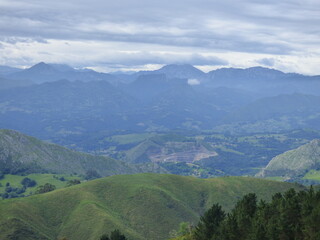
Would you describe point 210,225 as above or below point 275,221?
below

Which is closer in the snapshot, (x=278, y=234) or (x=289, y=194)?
(x=278, y=234)

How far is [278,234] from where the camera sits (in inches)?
4070

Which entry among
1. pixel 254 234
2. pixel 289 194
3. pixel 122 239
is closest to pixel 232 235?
pixel 254 234

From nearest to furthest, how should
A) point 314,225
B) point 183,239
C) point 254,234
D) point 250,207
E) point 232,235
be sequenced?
point 314,225 < point 254,234 < point 232,235 < point 250,207 < point 183,239

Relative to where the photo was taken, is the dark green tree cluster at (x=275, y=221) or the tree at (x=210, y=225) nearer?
the dark green tree cluster at (x=275, y=221)

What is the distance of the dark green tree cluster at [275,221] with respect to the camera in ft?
333

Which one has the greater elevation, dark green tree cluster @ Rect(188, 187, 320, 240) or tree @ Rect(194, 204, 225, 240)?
dark green tree cluster @ Rect(188, 187, 320, 240)

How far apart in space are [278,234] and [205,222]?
31.5 meters

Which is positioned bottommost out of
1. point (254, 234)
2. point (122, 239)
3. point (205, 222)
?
point (122, 239)

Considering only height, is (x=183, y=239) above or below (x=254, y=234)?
below

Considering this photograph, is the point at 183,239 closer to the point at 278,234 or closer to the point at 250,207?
the point at 250,207

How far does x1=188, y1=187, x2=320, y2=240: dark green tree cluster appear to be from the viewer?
101500 mm

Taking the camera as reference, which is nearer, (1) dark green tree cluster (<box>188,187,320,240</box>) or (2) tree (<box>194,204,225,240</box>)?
(1) dark green tree cluster (<box>188,187,320,240</box>)

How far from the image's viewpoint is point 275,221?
10956 cm
